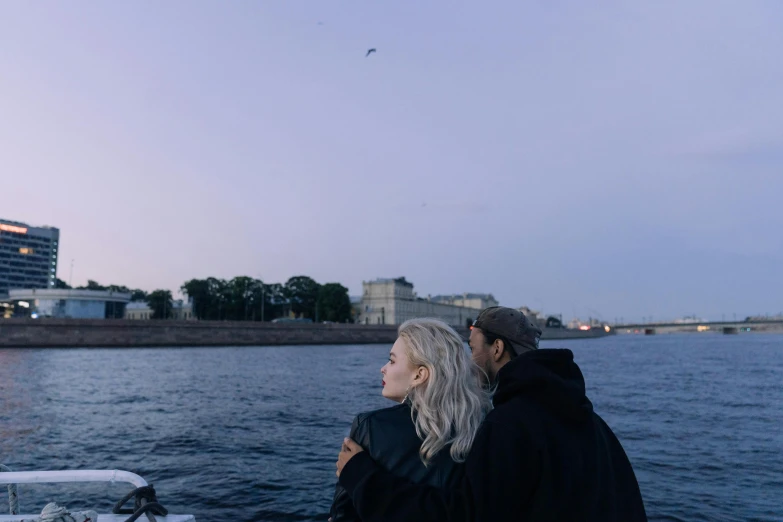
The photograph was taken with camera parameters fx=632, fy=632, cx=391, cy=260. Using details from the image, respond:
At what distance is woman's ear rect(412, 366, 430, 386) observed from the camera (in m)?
2.06

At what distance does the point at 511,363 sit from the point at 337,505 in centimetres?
73

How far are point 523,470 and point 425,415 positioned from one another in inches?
13.2

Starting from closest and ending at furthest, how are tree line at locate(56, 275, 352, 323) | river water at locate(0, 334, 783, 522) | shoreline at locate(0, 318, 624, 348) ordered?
river water at locate(0, 334, 783, 522) < shoreline at locate(0, 318, 624, 348) < tree line at locate(56, 275, 352, 323)

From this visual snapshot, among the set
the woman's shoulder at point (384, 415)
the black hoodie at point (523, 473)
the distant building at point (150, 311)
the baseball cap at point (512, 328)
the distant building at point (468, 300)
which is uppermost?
the distant building at point (468, 300)

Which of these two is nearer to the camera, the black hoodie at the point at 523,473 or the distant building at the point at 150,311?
the black hoodie at the point at 523,473

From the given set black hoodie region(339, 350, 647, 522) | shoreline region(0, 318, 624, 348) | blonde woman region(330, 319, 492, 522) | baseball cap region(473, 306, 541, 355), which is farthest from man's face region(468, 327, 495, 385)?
shoreline region(0, 318, 624, 348)

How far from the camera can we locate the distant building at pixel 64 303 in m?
85.6

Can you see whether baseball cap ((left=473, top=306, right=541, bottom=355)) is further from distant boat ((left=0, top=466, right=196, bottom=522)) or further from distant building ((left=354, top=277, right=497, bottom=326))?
distant building ((left=354, top=277, right=497, bottom=326))

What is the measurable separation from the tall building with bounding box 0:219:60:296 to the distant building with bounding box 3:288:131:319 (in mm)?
37241

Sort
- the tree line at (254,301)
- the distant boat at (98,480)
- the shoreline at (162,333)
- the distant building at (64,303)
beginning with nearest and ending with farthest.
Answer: the distant boat at (98,480) < the shoreline at (162,333) < the distant building at (64,303) < the tree line at (254,301)

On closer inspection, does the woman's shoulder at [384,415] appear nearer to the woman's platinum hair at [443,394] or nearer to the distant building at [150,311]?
the woman's platinum hair at [443,394]

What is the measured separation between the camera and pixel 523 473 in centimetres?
184

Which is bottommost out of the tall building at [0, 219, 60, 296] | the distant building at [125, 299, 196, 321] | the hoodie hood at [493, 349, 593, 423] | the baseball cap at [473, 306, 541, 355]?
the hoodie hood at [493, 349, 593, 423]

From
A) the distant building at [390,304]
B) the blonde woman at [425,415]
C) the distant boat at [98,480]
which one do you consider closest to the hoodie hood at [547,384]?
the blonde woman at [425,415]
